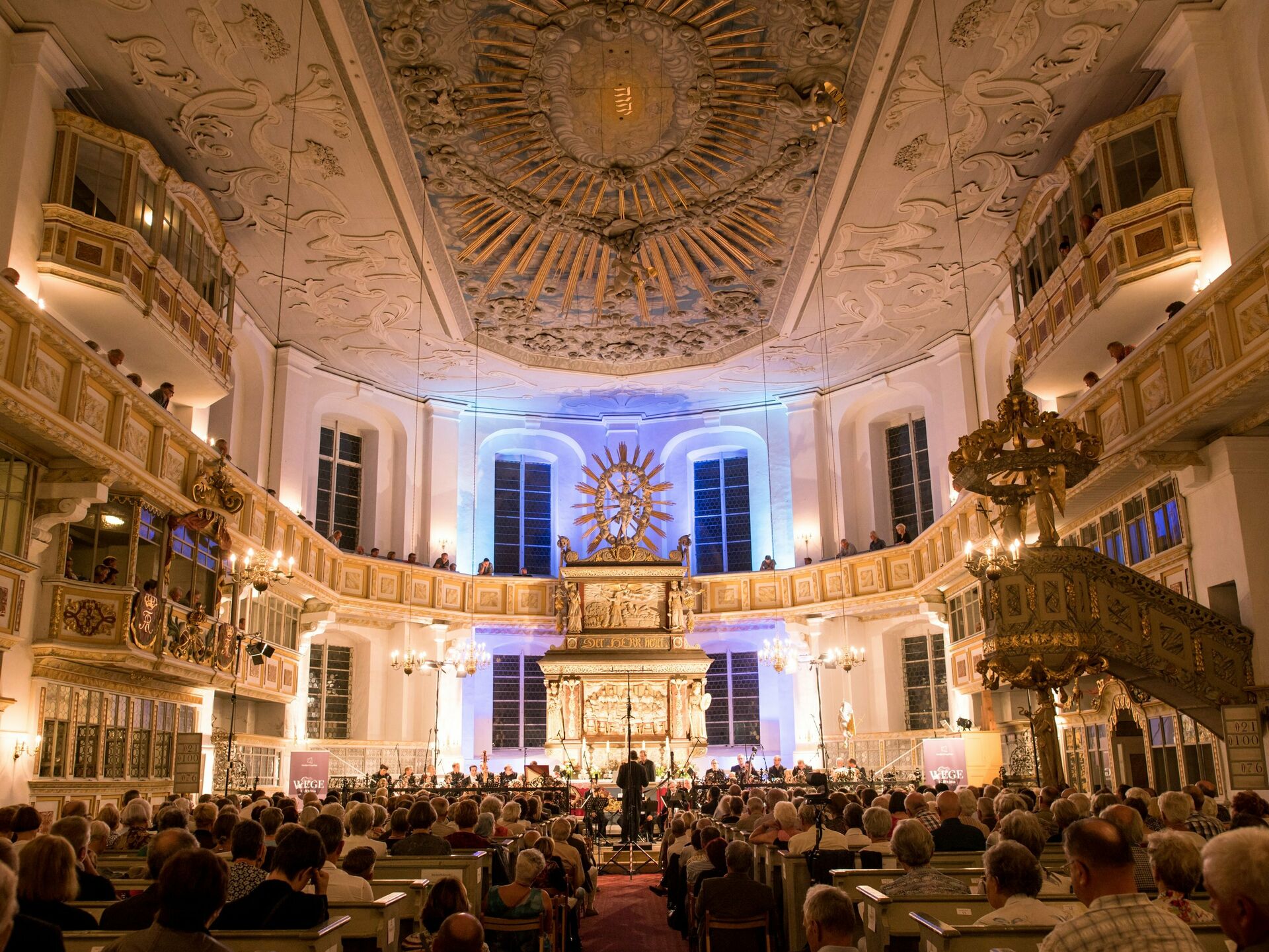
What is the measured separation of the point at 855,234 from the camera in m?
18.5

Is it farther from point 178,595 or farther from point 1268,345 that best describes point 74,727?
point 1268,345

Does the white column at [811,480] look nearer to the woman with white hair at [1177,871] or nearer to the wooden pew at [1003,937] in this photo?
the woman with white hair at [1177,871]

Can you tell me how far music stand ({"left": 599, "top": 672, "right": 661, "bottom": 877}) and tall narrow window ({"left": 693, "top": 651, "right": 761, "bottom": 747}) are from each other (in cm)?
859

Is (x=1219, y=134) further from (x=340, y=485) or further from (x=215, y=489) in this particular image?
(x=340, y=485)

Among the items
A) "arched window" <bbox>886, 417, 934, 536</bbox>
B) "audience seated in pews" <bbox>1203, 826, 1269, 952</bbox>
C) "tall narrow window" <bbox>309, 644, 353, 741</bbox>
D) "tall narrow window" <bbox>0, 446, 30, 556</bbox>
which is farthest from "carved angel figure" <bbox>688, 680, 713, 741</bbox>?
"audience seated in pews" <bbox>1203, 826, 1269, 952</bbox>

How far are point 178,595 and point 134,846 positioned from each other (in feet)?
24.1

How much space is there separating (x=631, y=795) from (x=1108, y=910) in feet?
43.4

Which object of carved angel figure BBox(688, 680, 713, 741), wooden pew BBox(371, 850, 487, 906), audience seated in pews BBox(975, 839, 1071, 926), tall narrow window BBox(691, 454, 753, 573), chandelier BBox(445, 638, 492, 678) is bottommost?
wooden pew BBox(371, 850, 487, 906)

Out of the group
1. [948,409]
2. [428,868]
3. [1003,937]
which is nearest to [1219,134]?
[948,409]

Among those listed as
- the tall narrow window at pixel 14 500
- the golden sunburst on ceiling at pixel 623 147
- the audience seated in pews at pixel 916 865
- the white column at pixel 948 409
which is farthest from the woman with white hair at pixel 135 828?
the white column at pixel 948 409

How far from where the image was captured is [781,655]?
21641 mm

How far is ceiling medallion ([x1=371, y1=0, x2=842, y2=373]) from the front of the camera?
1426 centimetres

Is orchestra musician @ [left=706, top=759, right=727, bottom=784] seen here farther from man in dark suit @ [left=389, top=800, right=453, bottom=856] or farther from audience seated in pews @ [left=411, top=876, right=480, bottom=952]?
audience seated in pews @ [left=411, top=876, right=480, bottom=952]

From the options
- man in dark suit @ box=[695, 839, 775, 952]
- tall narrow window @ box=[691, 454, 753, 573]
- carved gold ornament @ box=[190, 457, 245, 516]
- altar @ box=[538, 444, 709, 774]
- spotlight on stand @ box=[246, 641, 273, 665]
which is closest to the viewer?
man in dark suit @ box=[695, 839, 775, 952]
